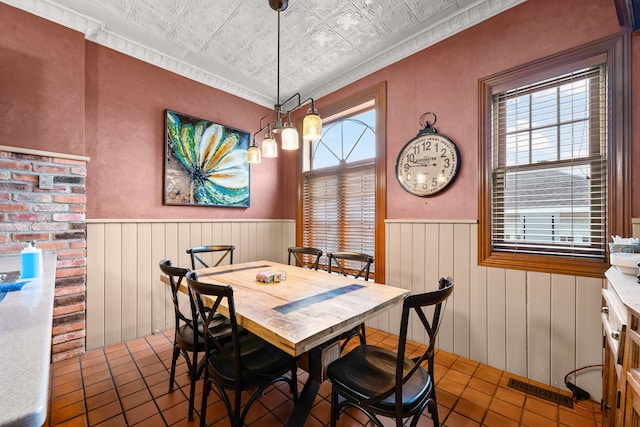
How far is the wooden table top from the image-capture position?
1107 millimetres

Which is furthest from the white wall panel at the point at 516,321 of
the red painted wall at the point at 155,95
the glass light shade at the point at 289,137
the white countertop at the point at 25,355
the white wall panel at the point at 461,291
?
the white countertop at the point at 25,355

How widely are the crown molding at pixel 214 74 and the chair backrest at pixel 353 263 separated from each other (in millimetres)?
1976

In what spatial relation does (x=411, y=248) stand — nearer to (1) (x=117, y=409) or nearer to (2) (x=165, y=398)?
(2) (x=165, y=398)

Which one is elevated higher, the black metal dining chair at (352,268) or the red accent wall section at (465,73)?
the red accent wall section at (465,73)

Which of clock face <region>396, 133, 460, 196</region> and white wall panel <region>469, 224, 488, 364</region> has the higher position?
clock face <region>396, 133, 460, 196</region>

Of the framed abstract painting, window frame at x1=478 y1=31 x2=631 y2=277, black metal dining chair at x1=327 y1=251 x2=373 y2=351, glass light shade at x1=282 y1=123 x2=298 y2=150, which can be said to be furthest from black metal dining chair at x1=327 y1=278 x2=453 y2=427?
the framed abstract painting

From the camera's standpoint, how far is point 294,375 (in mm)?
1697

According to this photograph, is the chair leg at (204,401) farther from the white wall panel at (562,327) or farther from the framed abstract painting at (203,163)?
the white wall panel at (562,327)

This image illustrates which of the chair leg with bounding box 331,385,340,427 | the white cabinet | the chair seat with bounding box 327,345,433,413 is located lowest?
the chair leg with bounding box 331,385,340,427

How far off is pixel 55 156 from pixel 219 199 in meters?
1.44

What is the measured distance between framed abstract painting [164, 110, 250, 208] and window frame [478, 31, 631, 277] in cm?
264

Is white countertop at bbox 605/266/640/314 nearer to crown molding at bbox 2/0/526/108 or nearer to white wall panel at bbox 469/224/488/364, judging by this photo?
white wall panel at bbox 469/224/488/364

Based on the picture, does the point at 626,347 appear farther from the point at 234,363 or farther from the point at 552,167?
the point at 234,363

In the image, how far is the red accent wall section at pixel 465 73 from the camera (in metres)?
1.81
